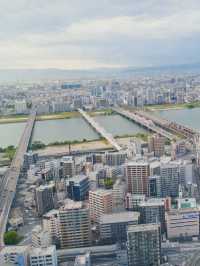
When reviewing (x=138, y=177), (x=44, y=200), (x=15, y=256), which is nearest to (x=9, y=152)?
(x=44, y=200)

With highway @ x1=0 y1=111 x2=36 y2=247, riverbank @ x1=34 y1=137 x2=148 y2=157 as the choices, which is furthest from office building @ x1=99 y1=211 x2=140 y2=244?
riverbank @ x1=34 y1=137 x2=148 y2=157

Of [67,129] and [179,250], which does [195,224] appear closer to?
[179,250]

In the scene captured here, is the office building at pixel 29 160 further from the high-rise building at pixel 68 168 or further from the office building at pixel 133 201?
the office building at pixel 133 201

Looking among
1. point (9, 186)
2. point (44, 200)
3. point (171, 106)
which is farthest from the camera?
point (171, 106)

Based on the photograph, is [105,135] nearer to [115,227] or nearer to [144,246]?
[115,227]

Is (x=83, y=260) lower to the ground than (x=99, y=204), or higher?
lower

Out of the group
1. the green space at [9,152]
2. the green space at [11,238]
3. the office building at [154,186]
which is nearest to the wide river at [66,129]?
the green space at [9,152]
